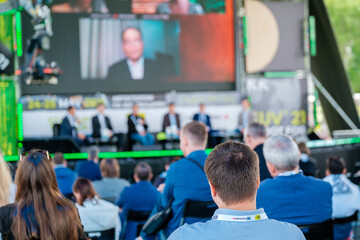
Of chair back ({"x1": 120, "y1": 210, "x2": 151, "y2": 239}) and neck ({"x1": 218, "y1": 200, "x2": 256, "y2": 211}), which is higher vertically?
neck ({"x1": 218, "y1": 200, "x2": 256, "y2": 211})

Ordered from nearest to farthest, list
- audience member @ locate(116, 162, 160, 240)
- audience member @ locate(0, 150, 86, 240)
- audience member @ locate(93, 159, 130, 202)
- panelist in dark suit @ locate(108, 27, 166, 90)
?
1. audience member @ locate(0, 150, 86, 240)
2. audience member @ locate(116, 162, 160, 240)
3. audience member @ locate(93, 159, 130, 202)
4. panelist in dark suit @ locate(108, 27, 166, 90)

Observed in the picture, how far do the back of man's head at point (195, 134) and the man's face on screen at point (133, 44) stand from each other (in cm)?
1072

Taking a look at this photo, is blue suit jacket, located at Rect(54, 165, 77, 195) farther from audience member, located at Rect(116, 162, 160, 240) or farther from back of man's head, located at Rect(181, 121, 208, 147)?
back of man's head, located at Rect(181, 121, 208, 147)

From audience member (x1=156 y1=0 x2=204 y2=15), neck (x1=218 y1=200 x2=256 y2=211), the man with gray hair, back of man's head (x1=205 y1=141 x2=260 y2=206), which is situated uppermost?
audience member (x1=156 y1=0 x2=204 y2=15)

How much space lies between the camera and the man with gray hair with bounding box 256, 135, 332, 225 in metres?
3.21

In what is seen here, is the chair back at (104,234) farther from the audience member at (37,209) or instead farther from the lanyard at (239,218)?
the lanyard at (239,218)

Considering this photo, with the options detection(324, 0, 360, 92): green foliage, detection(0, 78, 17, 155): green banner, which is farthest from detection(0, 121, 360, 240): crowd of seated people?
detection(324, 0, 360, 92): green foliage

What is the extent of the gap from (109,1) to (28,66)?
3361 mm

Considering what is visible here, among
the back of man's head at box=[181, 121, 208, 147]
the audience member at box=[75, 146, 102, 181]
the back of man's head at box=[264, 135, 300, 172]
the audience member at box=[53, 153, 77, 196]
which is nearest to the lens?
the back of man's head at box=[264, 135, 300, 172]

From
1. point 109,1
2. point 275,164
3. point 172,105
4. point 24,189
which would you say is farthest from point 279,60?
point 24,189

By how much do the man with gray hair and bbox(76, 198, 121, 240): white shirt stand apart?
160 centimetres

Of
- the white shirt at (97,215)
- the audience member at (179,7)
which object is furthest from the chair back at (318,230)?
the audience member at (179,7)

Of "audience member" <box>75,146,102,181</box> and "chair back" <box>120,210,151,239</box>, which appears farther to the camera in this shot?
"audience member" <box>75,146,102,181</box>

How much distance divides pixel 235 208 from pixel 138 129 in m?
11.4
